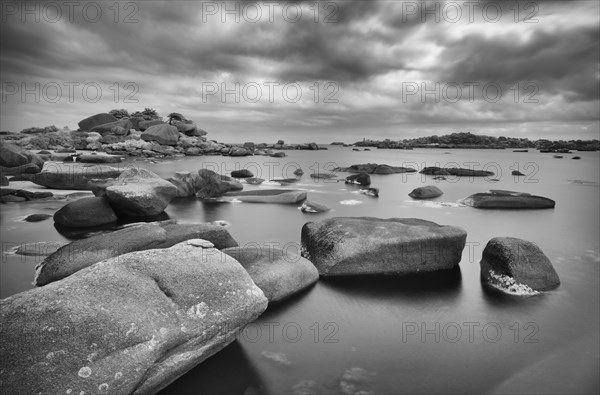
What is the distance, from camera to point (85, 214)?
39.0ft

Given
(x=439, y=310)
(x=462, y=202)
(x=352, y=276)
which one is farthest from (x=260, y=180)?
(x=439, y=310)

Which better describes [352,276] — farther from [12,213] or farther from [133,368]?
[12,213]

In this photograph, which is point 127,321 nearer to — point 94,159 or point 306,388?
point 306,388

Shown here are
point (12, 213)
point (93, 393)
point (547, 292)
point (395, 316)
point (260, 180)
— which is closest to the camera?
point (93, 393)

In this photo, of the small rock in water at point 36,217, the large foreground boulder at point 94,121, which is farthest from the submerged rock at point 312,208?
the large foreground boulder at point 94,121

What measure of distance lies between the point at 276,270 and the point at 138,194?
7805mm

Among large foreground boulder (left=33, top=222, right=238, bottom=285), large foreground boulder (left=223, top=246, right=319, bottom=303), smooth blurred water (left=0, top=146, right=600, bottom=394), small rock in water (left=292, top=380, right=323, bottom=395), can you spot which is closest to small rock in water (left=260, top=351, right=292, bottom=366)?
smooth blurred water (left=0, top=146, right=600, bottom=394)

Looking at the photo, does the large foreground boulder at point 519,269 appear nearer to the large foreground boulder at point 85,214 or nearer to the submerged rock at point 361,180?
the large foreground boulder at point 85,214

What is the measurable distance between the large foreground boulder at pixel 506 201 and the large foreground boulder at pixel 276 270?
39.2 feet

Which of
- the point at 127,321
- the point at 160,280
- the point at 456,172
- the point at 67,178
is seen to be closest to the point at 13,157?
the point at 67,178

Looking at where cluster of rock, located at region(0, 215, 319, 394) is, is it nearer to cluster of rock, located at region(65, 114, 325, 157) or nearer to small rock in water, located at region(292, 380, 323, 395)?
small rock in water, located at region(292, 380, 323, 395)

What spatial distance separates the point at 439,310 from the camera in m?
6.82

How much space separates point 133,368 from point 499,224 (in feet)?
45.1

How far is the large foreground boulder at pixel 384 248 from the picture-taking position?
8055 mm
